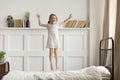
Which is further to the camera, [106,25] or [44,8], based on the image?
[44,8]

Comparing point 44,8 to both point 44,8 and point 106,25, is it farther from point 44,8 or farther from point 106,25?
point 106,25

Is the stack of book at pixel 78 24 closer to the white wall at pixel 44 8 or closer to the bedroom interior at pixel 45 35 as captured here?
the bedroom interior at pixel 45 35

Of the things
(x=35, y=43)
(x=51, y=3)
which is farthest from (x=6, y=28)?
(x=51, y=3)

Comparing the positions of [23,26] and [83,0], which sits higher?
[83,0]

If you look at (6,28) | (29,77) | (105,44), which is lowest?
(29,77)

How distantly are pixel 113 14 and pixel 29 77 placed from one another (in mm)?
2335

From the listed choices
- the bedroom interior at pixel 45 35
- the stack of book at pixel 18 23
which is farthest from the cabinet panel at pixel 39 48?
the stack of book at pixel 18 23

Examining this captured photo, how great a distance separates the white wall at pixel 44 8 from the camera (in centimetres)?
565

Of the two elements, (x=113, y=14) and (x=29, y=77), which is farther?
(x=113, y=14)

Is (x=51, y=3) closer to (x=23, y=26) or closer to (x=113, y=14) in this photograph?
(x=23, y=26)

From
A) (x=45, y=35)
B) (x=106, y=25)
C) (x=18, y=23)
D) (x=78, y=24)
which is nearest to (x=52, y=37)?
(x=45, y=35)

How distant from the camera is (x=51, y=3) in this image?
223 inches

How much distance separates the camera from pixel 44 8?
223 inches

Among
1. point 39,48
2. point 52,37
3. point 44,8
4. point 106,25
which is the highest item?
point 44,8
